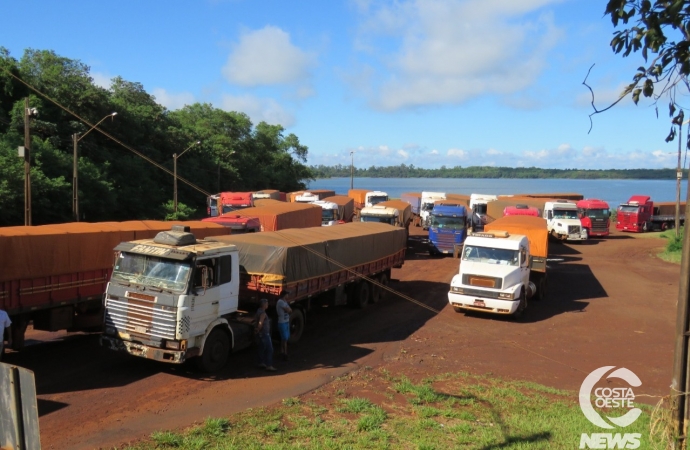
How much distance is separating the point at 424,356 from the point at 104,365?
7253 millimetres

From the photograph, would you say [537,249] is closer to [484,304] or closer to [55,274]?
[484,304]

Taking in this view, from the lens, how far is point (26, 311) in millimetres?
12039

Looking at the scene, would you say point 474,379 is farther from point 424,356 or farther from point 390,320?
point 390,320

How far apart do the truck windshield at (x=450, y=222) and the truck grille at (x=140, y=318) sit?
901 inches

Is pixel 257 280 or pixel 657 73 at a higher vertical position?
pixel 657 73

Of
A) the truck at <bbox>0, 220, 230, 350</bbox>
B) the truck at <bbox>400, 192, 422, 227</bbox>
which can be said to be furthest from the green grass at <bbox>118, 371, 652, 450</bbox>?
the truck at <bbox>400, 192, 422, 227</bbox>

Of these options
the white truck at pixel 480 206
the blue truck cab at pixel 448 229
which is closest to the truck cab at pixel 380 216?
the blue truck cab at pixel 448 229

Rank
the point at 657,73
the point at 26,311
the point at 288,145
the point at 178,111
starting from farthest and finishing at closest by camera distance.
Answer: the point at 288,145 → the point at 178,111 → the point at 26,311 → the point at 657,73

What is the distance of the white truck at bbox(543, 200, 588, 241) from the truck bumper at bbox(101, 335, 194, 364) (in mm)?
34355

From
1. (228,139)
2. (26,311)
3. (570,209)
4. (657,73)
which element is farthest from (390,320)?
(228,139)

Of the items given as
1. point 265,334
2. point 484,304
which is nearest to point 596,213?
point 484,304

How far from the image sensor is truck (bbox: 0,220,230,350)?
466 inches

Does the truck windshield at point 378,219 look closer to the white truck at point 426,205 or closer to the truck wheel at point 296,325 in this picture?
the white truck at point 426,205

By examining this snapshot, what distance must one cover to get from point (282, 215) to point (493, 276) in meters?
12.2
